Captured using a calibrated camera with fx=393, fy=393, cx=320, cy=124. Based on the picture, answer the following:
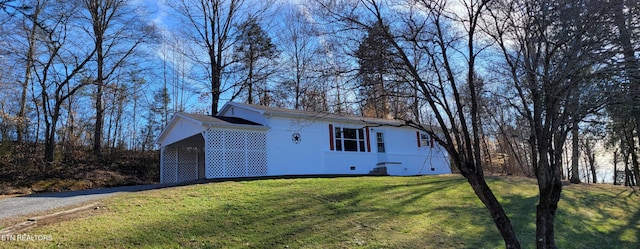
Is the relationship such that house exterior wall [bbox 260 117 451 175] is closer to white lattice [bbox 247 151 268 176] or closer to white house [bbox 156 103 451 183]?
white house [bbox 156 103 451 183]

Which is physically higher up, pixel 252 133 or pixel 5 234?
pixel 252 133

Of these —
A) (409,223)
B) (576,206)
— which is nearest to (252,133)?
(409,223)

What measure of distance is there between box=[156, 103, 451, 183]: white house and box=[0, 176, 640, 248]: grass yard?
3.05m

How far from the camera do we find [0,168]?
16.1 metres

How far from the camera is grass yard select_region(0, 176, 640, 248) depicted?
22.3ft

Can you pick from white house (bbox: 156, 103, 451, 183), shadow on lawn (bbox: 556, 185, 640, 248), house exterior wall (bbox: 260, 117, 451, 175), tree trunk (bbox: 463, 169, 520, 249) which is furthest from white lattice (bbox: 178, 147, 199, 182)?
tree trunk (bbox: 463, 169, 520, 249)

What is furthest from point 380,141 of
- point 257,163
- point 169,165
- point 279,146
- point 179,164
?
point 169,165

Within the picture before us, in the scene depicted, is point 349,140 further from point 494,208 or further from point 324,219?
point 494,208

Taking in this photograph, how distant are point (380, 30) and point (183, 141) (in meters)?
14.1

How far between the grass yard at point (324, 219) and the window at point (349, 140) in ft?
14.9

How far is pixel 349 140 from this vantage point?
723 inches

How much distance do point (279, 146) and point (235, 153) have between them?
190 cm

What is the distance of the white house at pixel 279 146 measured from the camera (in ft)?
49.5

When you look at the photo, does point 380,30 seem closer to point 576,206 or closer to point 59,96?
point 576,206
